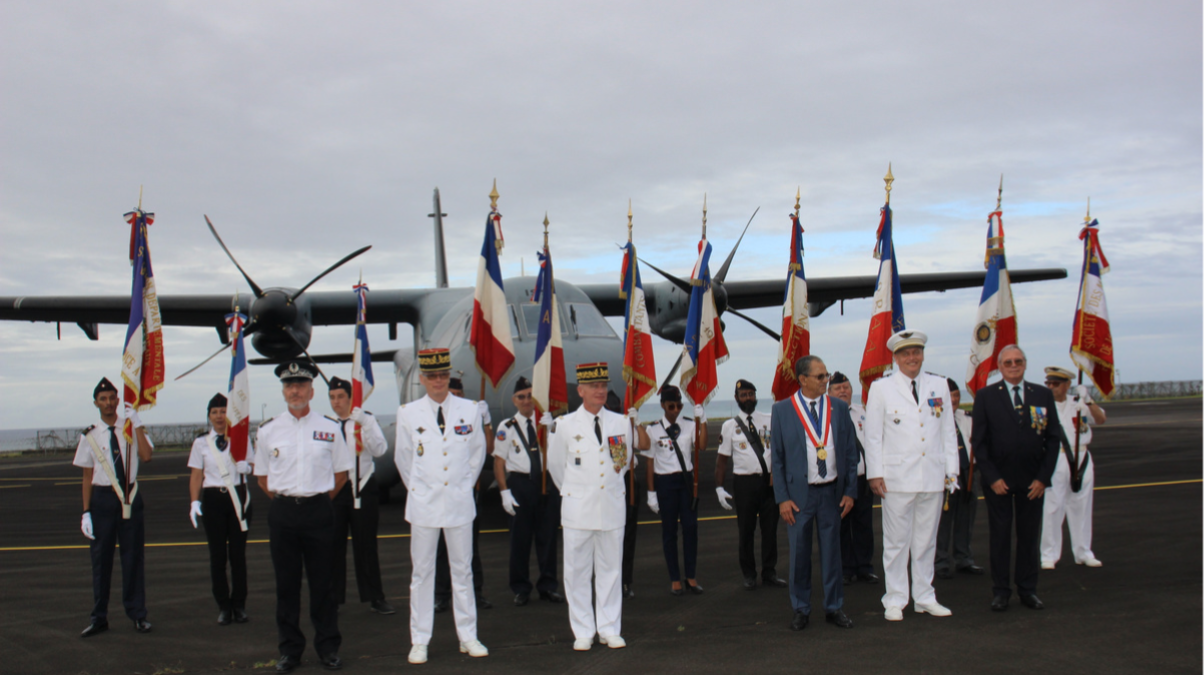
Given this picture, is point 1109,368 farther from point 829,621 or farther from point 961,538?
point 829,621

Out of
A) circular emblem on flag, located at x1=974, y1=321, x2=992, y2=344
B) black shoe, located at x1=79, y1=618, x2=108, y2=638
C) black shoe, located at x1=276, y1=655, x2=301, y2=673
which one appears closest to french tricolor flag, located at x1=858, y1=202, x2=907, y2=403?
circular emblem on flag, located at x1=974, y1=321, x2=992, y2=344

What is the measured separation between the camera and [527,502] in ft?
22.1

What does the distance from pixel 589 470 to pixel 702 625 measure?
139 cm

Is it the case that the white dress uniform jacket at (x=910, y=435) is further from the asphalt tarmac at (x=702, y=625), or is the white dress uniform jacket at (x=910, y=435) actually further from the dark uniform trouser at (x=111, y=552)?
the dark uniform trouser at (x=111, y=552)

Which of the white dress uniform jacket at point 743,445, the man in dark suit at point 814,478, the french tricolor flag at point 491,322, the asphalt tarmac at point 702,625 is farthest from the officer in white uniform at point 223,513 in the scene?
the man in dark suit at point 814,478

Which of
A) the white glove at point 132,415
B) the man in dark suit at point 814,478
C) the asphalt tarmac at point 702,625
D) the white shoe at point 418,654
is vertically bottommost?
the asphalt tarmac at point 702,625

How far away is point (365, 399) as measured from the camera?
7148 mm

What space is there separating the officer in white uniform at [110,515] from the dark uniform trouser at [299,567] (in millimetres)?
1660

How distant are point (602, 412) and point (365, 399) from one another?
270 centimetres


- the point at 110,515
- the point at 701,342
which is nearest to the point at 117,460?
the point at 110,515

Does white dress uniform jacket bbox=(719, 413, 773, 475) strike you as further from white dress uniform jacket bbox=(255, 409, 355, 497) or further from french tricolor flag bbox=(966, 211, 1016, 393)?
white dress uniform jacket bbox=(255, 409, 355, 497)

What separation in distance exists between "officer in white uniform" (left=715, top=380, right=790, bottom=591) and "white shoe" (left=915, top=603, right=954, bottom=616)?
131cm

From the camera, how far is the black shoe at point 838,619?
5316 millimetres

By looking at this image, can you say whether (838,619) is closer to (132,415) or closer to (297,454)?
(297,454)
